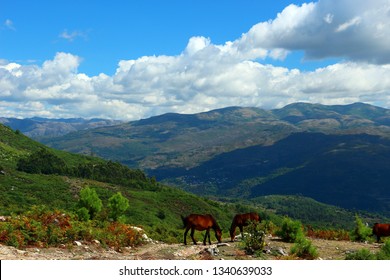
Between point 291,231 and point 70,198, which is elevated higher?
point 291,231

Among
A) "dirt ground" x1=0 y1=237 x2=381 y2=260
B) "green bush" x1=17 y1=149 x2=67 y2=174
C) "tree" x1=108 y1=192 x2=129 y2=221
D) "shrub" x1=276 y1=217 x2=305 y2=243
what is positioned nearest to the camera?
"dirt ground" x1=0 y1=237 x2=381 y2=260

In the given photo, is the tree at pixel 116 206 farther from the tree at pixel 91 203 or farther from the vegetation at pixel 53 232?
the vegetation at pixel 53 232

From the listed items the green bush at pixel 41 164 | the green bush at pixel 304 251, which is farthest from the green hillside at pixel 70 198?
the green bush at pixel 304 251

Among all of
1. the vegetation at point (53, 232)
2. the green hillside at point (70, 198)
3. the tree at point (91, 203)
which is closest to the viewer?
the vegetation at point (53, 232)

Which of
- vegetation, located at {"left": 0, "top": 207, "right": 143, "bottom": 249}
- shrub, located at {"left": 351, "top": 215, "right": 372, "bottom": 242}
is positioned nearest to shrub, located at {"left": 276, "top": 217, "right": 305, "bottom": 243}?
shrub, located at {"left": 351, "top": 215, "right": 372, "bottom": 242}

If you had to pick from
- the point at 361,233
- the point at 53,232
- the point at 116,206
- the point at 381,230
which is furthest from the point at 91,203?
the point at 381,230

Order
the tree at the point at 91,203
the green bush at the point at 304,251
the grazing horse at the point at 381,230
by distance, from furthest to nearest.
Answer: the tree at the point at 91,203 < the grazing horse at the point at 381,230 < the green bush at the point at 304,251

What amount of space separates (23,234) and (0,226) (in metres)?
1.57

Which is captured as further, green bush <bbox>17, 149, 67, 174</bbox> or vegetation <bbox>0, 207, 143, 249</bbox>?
green bush <bbox>17, 149, 67, 174</bbox>

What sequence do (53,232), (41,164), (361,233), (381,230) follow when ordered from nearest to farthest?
(53,232), (381,230), (361,233), (41,164)

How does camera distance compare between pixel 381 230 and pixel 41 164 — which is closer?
pixel 381 230

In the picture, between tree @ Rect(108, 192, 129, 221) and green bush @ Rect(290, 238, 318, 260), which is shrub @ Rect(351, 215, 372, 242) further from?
tree @ Rect(108, 192, 129, 221)

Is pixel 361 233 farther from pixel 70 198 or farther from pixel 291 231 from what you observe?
pixel 70 198
